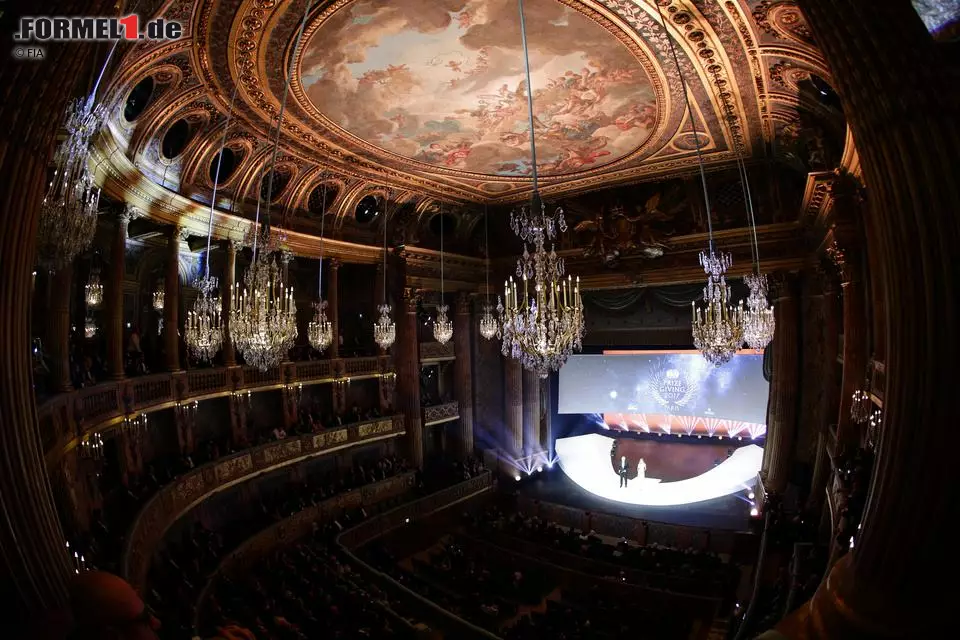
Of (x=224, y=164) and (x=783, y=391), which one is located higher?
(x=224, y=164)

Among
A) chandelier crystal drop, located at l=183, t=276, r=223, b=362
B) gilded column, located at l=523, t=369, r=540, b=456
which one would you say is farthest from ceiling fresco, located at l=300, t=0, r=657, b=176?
gilded column, located at l=523, t=369, r=540, b=456

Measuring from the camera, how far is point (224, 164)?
44.6 ft

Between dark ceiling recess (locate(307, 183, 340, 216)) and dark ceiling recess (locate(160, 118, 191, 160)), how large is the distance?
4.41 metres

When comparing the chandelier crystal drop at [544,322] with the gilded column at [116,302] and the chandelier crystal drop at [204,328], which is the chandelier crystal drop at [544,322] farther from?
the gilded column at [116,302]

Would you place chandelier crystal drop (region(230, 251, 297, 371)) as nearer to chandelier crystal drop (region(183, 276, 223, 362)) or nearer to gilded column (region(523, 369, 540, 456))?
chandelier crystal drop (region(183, 276, 223, 362))

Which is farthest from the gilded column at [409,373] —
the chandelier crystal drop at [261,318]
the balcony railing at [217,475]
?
the chandelier crystal drop at [261,318]

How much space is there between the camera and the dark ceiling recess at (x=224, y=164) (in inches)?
520

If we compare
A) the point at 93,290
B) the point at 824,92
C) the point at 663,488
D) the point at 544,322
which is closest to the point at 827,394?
the point at 824,92

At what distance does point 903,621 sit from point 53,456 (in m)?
9.10

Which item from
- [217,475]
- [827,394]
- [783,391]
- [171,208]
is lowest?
[217,475]

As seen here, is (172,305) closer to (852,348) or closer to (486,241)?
(486,241)

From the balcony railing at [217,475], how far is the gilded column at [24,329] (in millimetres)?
5603

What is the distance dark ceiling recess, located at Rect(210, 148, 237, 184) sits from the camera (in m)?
13.2

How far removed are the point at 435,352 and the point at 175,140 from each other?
37.7 feet
